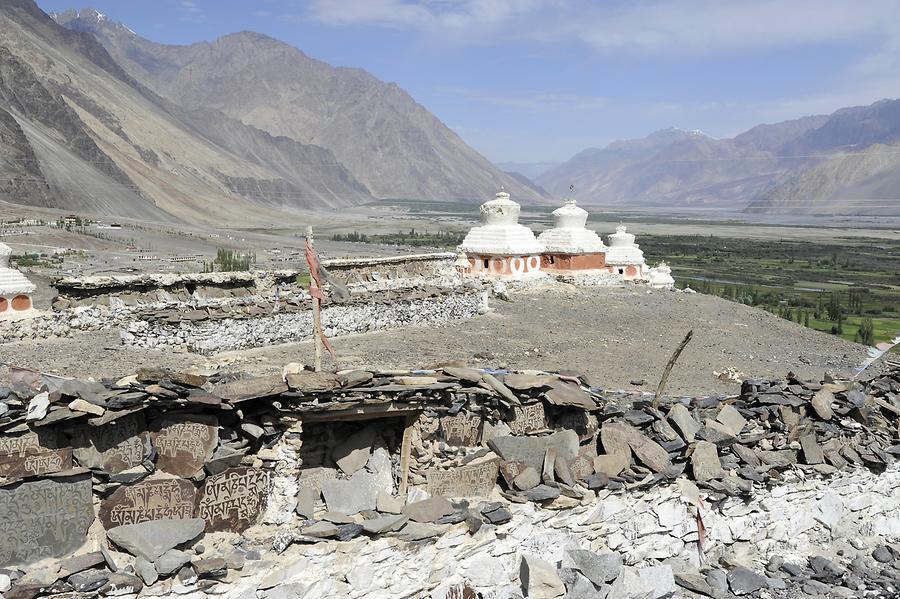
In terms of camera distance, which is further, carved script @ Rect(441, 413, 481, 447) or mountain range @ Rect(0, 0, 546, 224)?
mountain range @ Rect(0, 0, 546, 224)

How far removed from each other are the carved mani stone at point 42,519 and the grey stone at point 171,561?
2.43 feet

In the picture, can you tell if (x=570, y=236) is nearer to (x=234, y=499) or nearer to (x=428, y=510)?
(x=428, y=510)

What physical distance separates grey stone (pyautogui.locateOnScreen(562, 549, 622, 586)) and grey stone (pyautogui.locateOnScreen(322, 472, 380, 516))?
207 cm

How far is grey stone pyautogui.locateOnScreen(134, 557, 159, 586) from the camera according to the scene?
6.12m

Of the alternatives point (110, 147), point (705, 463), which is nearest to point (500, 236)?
point (705, 463)

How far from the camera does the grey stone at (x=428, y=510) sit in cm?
719

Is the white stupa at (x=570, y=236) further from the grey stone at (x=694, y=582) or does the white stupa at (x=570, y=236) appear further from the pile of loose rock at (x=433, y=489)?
the grey stone at (x=694, y=582)

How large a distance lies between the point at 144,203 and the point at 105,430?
8176 centimetres

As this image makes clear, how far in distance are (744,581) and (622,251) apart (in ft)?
76.0

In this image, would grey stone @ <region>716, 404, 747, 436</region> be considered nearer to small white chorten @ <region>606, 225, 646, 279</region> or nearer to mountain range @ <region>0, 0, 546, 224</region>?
small white chorten @ <region>606, 225, 646, 279</region>

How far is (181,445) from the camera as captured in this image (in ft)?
22.6

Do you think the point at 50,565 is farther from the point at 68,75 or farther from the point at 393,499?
the point at 68,75

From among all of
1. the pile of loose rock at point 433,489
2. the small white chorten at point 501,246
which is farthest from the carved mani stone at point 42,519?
the small white chorten at point 501,246

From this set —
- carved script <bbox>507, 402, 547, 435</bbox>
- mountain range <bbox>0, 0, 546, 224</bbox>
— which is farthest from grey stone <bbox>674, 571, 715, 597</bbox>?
mountain range <bbox>0, 0, 546, 224</bbox>
